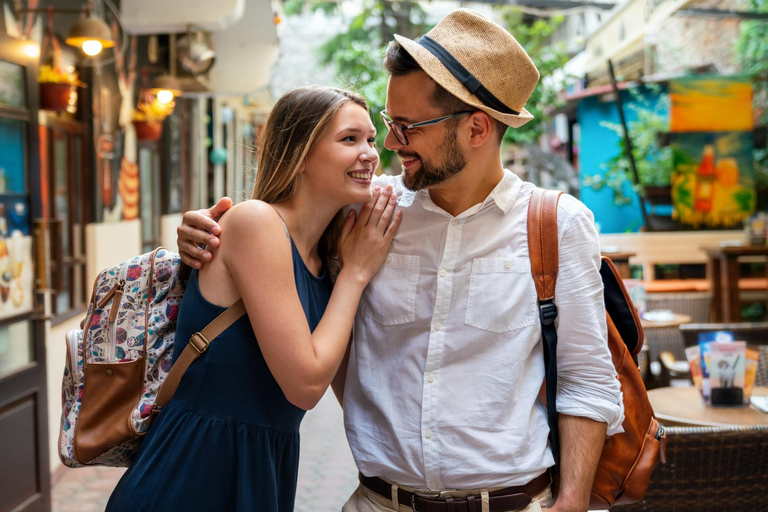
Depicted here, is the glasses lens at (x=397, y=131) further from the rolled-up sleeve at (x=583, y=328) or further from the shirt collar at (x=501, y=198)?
the rolled-up sleeve at (x=583, y=328)

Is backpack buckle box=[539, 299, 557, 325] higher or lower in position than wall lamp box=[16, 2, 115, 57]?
lower

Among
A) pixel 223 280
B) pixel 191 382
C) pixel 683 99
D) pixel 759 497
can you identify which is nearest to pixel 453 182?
pixel 223 280

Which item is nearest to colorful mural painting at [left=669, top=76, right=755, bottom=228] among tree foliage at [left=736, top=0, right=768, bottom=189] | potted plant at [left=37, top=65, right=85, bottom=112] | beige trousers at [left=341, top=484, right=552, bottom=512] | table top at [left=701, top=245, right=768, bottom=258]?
tree foliage at [left=736, top=0, right=768, bottom=189]

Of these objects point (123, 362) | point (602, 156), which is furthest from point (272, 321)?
point (602, 156)

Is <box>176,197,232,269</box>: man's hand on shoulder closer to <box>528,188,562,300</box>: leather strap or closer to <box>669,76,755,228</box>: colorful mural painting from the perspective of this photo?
<box>528,188,562,300</box>: leather strap

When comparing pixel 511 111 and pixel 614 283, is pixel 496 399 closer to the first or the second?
pixel 614 283

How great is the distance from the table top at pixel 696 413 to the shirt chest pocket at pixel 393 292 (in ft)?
6.53

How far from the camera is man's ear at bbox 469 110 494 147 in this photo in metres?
1.96

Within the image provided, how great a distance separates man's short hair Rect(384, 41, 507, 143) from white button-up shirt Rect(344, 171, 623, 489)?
23cm

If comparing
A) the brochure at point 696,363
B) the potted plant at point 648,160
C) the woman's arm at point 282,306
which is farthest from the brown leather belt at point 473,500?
the potted plant at point 648,160

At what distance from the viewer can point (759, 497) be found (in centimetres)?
308

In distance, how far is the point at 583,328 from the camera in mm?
1862

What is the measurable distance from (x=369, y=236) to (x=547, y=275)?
0.46 m

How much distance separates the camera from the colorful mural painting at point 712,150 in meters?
10.3
